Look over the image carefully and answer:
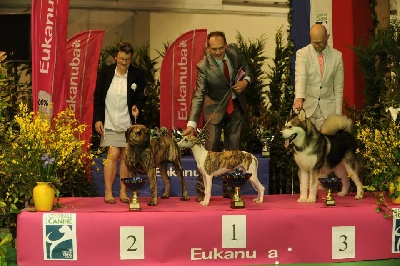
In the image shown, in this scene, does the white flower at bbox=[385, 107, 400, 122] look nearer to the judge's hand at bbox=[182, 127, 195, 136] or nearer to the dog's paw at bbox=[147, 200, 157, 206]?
the judge's hand at bbox=[182, 127, 195, 136]

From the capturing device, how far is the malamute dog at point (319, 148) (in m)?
5.79

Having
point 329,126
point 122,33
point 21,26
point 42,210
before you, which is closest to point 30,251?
point 42,210

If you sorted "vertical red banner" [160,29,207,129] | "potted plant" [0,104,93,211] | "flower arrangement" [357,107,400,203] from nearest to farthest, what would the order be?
"potted plant" [0,104,93,211], "flower arrangement" [357,107,400,203], "vertical red banner" [160,29,207,129]

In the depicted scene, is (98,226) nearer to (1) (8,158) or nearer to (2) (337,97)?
(1) (8,158)

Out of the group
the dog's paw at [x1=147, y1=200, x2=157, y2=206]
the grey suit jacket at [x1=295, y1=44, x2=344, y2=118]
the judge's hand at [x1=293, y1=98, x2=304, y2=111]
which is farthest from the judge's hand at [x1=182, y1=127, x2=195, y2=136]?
the grey suit jacket at [x1=295, y1=44, x2=344, y2=118]

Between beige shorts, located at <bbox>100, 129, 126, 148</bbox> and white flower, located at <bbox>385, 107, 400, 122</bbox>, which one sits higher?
white flower, located at <bbox>385, 107, 400, 122</bbox>

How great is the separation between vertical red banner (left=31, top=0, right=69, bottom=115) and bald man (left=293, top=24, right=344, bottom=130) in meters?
1.96

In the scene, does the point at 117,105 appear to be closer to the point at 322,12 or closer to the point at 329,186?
the point at 329,186

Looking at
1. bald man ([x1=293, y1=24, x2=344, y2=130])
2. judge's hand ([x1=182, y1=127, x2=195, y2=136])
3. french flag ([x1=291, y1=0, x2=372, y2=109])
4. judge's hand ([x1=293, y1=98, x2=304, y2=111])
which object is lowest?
judge's hand ([x1=182, y1=127, x2=195, y2=136])

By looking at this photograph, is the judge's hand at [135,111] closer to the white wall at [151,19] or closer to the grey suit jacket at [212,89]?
the grey suit jacket at [212,89]

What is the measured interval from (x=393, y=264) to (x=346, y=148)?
0.98 meters

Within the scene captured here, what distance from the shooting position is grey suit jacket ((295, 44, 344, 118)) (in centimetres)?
636

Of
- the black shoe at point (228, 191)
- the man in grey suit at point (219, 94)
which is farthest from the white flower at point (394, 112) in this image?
the black shoe at point (228, 191)

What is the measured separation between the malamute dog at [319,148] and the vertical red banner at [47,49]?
2001mm
